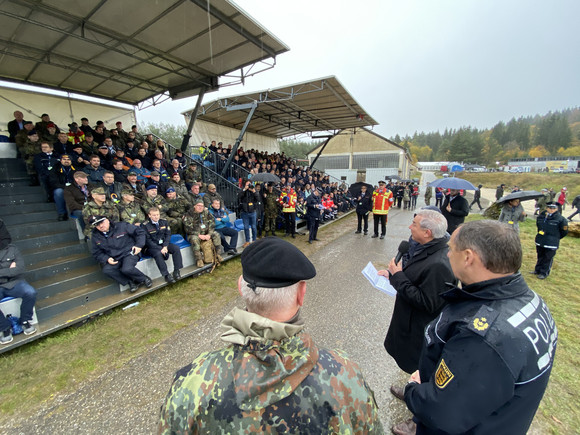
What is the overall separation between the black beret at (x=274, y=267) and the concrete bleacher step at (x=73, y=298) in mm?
4063

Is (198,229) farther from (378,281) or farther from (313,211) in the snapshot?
(378,281)

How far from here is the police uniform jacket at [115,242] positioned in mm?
3803

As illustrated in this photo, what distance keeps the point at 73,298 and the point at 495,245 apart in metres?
4.93

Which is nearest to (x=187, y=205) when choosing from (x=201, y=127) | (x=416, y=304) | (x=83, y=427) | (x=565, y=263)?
(x=83, y=427)

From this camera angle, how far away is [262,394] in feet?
2.43

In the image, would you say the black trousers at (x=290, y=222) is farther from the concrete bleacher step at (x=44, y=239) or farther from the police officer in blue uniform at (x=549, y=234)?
the police officer in blue uniform at (x=549, y=234)

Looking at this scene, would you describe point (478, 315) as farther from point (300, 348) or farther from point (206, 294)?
point (206, 294)

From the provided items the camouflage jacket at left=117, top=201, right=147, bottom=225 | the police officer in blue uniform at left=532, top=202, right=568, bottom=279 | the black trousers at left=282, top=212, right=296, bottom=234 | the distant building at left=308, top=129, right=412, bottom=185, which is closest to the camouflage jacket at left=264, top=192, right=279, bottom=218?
the black trousers at left=282, top=212, right=296, bottom=234

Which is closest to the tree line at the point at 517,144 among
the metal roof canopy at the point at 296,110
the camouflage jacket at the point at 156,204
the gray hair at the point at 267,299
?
the metal roof canopy at the point at 296,110

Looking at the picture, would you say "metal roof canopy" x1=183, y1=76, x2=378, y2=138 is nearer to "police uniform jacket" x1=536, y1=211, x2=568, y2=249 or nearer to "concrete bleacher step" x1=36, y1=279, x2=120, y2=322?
"police uniform jacket" x1=536, y1=211, x2=568, y2=249

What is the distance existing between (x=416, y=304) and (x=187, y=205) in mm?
5448

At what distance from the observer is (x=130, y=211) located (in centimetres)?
458

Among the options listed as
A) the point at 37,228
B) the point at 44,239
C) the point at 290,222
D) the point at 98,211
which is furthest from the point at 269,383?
the point at 290,222

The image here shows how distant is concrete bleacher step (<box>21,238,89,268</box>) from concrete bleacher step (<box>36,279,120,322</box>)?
849 millimetres
